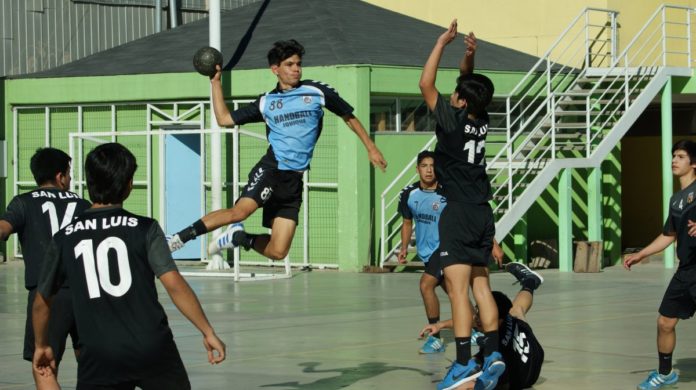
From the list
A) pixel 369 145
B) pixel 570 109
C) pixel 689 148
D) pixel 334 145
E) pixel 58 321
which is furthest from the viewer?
pixel 570 109

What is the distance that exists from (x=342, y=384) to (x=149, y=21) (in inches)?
997

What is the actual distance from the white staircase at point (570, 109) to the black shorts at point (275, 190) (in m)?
12.5

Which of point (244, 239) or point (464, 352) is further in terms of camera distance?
point (244, 239)

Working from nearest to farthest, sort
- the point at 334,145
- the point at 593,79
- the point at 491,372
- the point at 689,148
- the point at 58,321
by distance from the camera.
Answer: the point at 58,321
the point at 491,372
the point at 689,148
the point at 334,145
the point at 593,79

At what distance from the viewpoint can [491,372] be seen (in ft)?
31.0

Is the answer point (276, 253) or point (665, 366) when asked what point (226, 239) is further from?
point (665, 366)

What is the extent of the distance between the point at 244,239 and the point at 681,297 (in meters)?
4.04

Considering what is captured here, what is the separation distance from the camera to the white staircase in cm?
2467

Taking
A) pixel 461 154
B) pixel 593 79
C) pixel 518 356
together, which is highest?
pixel 593 79

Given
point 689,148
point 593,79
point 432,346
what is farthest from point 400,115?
point 689,148

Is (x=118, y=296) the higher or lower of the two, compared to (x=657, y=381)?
higher

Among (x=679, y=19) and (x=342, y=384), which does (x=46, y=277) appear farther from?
(x=679, y=19)

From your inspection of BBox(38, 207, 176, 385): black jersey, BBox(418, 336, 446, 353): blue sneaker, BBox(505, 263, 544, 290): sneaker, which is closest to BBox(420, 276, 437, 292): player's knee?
BBox(418, 336, 446, 353): blue sneaker

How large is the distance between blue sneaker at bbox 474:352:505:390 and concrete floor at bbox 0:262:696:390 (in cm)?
92
